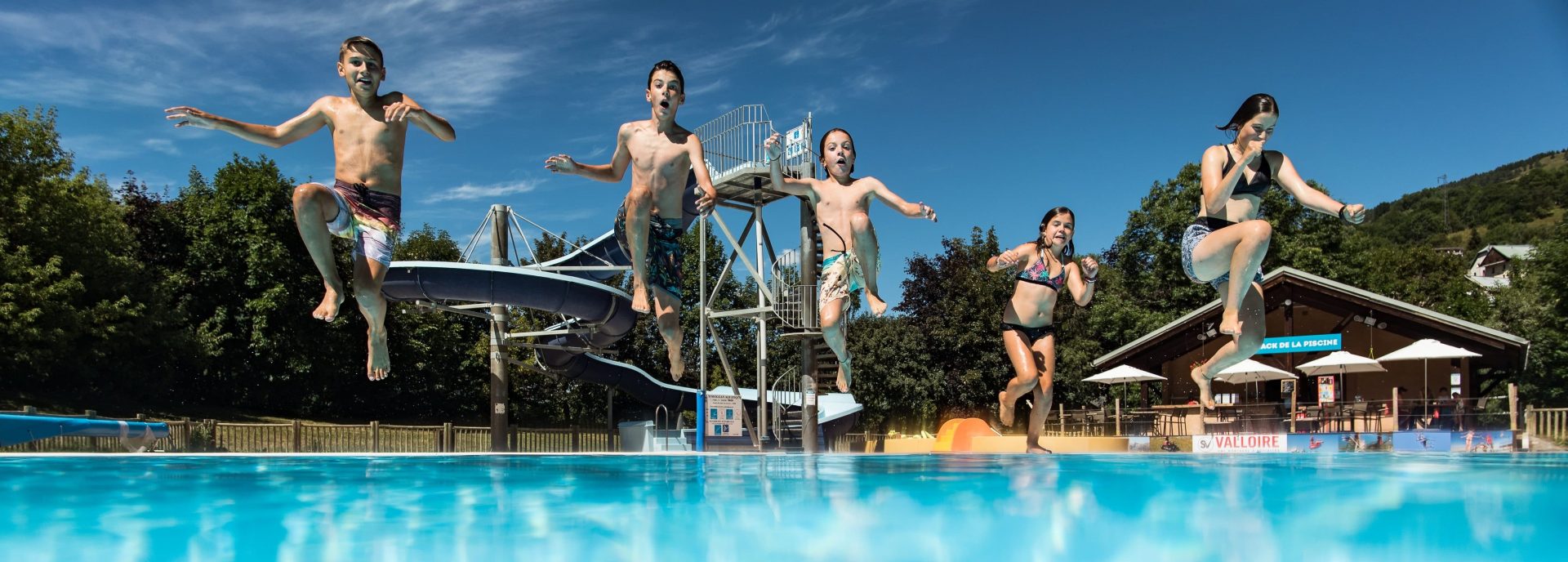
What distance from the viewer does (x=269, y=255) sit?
102 ft

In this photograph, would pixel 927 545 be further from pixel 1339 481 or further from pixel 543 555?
pixel 1339 481

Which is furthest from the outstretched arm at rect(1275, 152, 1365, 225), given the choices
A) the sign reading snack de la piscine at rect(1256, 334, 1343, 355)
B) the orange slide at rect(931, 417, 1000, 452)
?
the sign reading snack de la piscine at rect(1256, 334, 1343, 355)

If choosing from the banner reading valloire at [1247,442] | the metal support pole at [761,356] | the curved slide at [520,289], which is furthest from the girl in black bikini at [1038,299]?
the banner reading valloire at [1247,442]

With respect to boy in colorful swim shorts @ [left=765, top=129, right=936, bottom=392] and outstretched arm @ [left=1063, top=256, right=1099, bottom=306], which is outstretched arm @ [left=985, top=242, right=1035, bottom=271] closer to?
outstretched arm @ [left=1063, top=256, right=1099, bottom=306]

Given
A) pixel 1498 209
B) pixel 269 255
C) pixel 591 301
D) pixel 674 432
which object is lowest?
pixel 674 432

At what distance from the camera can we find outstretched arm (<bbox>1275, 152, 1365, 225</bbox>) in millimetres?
7551

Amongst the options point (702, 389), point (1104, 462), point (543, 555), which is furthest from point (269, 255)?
point (543, 555)

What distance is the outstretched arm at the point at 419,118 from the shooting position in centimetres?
774

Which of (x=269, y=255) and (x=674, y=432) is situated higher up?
(x=269, y=255)

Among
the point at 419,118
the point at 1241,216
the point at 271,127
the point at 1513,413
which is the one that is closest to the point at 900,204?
the point at 1241,216

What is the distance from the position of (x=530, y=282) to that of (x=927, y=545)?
14085 millimetres

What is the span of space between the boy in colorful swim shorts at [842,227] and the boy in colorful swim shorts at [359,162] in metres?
3.19

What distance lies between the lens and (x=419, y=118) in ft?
25.9

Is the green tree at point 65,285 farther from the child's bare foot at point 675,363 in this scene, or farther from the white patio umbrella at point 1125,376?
the white patio umbrella at point 1125,376
